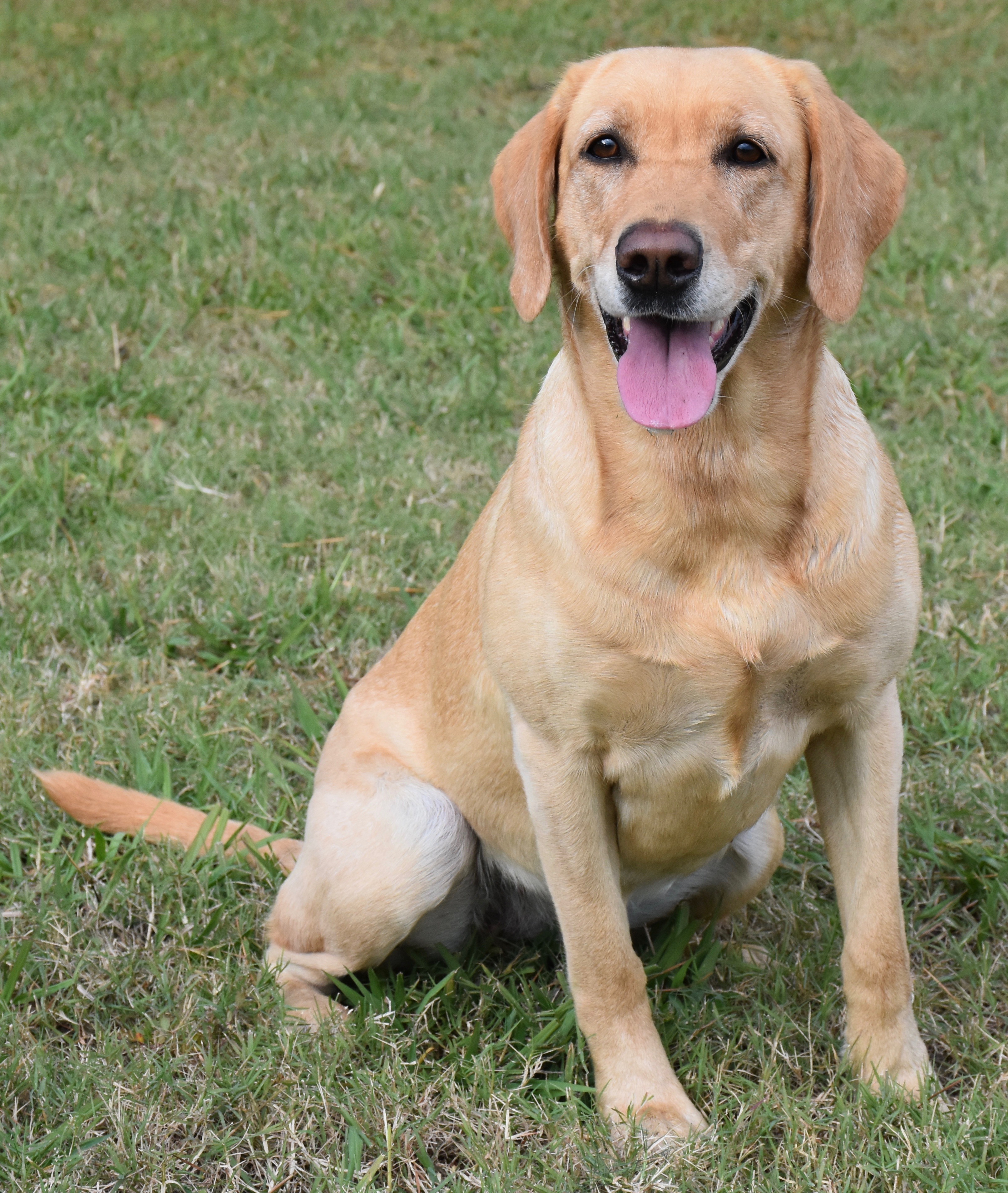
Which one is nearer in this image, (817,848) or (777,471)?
(777,471)

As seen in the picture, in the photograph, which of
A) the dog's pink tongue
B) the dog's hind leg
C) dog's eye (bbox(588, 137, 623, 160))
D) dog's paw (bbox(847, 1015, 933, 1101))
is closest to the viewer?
the dog's pink tongue

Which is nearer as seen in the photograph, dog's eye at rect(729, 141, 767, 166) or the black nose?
the black nose

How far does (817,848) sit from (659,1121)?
39.2 inches

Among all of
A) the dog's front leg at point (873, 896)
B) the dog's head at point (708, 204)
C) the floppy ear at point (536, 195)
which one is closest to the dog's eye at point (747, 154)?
the dog's head at point (708, 204)

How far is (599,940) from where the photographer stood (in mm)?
2461

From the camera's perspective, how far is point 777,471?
2.36 metres

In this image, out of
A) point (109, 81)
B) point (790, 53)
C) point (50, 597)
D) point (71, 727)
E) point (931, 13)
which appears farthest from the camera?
point (931, 13)

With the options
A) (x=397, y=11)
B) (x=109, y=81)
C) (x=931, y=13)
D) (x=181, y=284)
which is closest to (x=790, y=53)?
(x=931, y=13)

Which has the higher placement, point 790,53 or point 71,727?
point 790,53

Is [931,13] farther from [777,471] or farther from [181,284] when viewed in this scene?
[777,471]

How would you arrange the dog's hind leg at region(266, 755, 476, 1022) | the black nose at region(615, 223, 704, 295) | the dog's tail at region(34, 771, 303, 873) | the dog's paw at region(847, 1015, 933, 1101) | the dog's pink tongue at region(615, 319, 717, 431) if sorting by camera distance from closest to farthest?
the black nose at region(615, 223, 704, 295), the dog's pink tongue at region(615, 319, 717, 431), the dog's paw at region(847, 1015, 933, 1101), the dog's hind leg at region(266, 755, 476, 1022), the dog's tail at region(34, 771, 303, 873)

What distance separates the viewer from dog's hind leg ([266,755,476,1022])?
8.86 feet

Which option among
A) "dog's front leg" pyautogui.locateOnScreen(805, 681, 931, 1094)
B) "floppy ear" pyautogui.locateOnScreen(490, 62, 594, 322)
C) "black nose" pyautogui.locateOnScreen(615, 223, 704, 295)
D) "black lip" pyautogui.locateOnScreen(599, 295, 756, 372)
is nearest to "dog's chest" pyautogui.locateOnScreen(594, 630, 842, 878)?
"dog's front leg" pyautogui.locateOnScreen(805, 681, 931, 1094)

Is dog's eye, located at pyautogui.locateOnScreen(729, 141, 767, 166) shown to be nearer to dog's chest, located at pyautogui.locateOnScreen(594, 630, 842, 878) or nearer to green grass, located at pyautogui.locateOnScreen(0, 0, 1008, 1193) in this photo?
dog's chest, located at pyautogui.locateOnScreen(594, 630, 842, 878)
